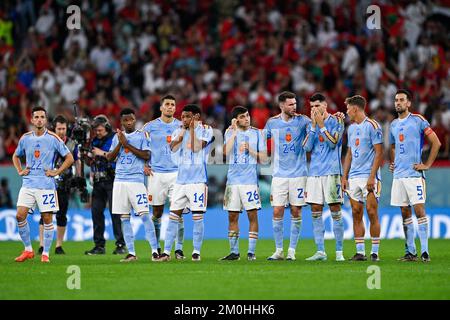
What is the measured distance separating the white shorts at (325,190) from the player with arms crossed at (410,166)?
3.18ft

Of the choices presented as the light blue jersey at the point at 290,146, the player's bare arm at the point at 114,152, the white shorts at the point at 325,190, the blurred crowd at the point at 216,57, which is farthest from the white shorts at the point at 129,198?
the blurred crowd at the point at 216,57

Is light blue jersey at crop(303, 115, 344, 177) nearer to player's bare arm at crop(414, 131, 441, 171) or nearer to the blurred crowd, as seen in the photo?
player's bare arm at crop(414, 131, 441, 171)

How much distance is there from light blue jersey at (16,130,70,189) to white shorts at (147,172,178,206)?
5.57 feet

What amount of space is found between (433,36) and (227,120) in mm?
6699

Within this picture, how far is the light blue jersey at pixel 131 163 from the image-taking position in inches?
677

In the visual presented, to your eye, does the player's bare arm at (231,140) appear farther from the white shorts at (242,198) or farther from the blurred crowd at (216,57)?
the blurred crowd at (216,57)

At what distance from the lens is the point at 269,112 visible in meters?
26.9

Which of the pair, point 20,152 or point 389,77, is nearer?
point 20,152

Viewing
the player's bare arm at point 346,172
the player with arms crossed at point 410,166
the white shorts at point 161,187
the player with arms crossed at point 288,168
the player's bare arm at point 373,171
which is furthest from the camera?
the white shorts at point 161,187

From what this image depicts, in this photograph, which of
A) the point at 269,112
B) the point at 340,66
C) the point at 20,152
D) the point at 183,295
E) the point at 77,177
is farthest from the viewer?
the point at 340,66

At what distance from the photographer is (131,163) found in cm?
1725
